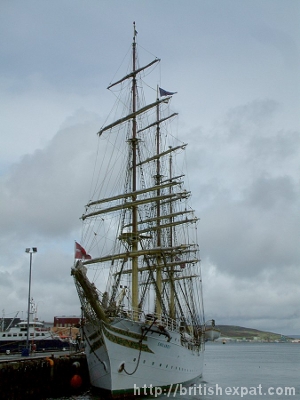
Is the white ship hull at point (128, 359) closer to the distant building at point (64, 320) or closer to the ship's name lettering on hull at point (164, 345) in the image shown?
the ship's name lettering on hull at point (164, 345)

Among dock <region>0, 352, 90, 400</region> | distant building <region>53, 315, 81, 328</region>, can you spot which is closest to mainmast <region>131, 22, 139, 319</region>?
dock <region>0, 352, 90, 400</region>

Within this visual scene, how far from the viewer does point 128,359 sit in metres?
27.4

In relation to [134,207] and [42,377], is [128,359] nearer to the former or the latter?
[42,377]

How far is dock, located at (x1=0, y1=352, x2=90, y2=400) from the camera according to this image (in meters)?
27.4

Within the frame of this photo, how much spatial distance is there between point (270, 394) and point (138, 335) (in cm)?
1568

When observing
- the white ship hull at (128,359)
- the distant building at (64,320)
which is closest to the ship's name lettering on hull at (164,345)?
the white ship hull at (128,359)

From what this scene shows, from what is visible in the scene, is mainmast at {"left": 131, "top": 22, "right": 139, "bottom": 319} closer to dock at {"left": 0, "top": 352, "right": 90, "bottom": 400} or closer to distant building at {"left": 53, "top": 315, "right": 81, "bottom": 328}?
dock at {"left": 0, "top": 352, "right": 90, "bottom": 400}

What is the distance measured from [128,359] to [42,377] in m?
7.22

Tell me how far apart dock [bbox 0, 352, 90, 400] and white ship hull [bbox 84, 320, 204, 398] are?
11.3 ft

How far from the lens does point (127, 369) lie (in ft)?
89.7

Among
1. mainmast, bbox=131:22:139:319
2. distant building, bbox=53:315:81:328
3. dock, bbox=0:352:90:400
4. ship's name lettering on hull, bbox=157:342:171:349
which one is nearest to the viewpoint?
dock, bbox=0:352:90:400

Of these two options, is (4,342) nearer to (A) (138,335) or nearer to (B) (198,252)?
(B) (198,252)

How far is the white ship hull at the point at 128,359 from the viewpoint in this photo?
26.9 meters

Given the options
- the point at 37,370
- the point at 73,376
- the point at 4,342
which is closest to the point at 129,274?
the point at 73,376
